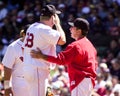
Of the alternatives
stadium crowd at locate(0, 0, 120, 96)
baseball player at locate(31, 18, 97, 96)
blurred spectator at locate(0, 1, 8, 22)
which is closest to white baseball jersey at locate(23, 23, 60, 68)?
baseball player at locate(31, 18, 97, 96)

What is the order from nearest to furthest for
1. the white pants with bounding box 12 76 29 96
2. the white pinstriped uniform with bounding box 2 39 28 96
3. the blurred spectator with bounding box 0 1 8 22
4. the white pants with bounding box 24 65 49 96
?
the white pants with bounding box 24 65 49 96 < the white pants with bounding box 12 76 29 96 < the white pinstriped uniform with bounding box 2 39 28 96 < the blurred spectator with bounding box 0 1 8 22

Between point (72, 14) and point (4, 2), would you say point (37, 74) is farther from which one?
point (4, 2)

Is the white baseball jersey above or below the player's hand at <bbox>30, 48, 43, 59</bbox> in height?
above

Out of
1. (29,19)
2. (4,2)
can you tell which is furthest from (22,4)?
(29,19)

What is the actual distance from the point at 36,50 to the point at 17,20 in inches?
426

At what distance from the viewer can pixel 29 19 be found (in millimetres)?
17344

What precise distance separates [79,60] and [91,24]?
9.05 meters

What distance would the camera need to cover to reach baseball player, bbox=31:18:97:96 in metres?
7.41

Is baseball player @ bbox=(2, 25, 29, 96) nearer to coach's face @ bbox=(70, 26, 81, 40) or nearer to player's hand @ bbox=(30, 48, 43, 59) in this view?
player's hand @ bbox=(30, 48, 43, 59)

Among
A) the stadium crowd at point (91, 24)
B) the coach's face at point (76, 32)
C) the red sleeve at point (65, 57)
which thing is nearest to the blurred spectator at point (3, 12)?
the stadium crowd at point (91, 24)

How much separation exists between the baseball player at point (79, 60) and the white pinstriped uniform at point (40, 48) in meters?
0.13

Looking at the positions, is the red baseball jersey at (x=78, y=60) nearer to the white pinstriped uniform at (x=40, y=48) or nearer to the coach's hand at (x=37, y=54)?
the coach's hand at (x=37, y=54)

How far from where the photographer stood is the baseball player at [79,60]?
7414 mm

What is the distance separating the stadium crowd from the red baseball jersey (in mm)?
4018
